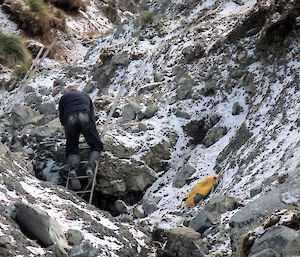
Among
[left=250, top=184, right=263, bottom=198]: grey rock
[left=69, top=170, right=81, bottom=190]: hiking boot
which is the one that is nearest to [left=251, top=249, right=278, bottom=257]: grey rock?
[left=250, top=184, right=263, bottom=198]: grey rock

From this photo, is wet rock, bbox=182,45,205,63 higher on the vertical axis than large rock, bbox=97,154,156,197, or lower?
higher

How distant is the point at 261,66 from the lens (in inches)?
367

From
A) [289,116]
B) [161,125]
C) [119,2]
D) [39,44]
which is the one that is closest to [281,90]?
[289,116]

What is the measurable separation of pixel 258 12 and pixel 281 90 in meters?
3.24

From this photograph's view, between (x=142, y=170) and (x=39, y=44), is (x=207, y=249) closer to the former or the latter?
(x=142, y=170)

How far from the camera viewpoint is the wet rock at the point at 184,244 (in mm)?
4551

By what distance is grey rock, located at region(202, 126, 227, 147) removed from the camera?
8664 mm

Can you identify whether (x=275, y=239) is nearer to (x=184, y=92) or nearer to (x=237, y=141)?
(x=237, y=141)

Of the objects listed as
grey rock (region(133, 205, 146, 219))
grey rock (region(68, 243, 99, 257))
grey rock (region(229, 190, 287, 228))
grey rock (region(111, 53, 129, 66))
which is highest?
grey rock (region(229, 190, 287, 228))

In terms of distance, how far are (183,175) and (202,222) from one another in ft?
9.53

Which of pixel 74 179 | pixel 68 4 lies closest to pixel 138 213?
pixel 74 179

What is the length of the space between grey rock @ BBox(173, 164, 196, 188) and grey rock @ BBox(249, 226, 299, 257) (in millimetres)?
4930

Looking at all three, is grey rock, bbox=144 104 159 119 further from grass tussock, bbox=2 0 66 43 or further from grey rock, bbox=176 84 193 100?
grass tussock, bbox=2 0 66 43

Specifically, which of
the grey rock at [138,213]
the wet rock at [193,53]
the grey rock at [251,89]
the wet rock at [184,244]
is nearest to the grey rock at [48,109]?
the wet rock at [193,53]
